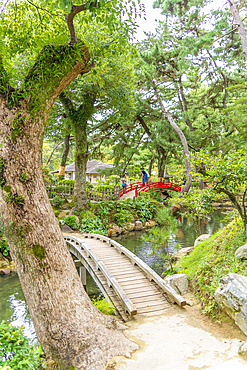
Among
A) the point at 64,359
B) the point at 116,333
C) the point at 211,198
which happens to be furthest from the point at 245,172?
the point at 64,359

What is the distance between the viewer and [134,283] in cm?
703

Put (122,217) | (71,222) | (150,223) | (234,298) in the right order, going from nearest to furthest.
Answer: (234,298), (71,222), (122,217), (150,223)

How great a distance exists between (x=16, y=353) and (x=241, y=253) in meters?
5.46

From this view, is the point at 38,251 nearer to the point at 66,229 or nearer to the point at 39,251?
the point at 39,251

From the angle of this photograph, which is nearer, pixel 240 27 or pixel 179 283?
pixel 179 283

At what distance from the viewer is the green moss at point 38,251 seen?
13.4 feet

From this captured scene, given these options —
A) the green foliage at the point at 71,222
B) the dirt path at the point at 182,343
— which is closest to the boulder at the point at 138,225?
the green foliage at the point at 71,222

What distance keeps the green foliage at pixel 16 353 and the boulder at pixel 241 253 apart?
505 centimetres

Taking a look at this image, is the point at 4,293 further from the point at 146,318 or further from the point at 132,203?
the point at 132,203

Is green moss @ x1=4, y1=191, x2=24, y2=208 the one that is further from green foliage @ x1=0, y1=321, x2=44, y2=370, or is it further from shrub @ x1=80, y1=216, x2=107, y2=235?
shrub @ x1=80, y1=216, x2=107, y2=235

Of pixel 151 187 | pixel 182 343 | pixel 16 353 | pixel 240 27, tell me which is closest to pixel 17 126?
pixel 16 353

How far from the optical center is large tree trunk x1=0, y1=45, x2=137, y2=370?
3.96 m

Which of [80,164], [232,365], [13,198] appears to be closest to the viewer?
[232,365]

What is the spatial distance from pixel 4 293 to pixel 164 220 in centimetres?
658
